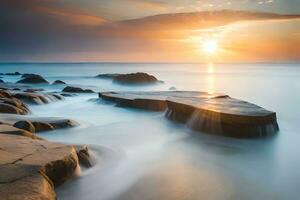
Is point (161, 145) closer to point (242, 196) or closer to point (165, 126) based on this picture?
point (165, 126)

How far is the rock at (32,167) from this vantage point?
384 centimetres

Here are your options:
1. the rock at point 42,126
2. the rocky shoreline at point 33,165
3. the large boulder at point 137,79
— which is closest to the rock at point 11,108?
the rock at point 42,126

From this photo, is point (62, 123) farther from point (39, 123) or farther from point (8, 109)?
point (8, 109)

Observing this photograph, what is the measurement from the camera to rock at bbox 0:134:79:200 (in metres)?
3.84

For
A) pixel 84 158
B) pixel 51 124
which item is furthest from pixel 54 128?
pixel 84 158

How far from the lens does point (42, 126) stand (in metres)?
9.60

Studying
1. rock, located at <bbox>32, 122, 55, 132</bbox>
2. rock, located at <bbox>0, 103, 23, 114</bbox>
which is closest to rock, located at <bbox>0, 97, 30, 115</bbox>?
rock, located at <bbox>0, 103, 23, 114</bbox>

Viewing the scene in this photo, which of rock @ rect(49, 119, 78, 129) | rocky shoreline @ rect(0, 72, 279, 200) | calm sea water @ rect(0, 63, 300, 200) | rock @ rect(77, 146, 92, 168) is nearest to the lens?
rocky shoreline @ rect(0, 72, 279, 200)

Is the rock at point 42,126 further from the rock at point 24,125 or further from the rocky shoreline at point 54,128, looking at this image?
the rock at point 24,125

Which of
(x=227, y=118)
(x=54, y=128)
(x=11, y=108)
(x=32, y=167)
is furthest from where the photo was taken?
(x=11, y=108)

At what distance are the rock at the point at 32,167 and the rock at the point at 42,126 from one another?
2.99 metres

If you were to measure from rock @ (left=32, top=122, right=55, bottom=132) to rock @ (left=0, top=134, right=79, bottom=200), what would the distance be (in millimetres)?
2990

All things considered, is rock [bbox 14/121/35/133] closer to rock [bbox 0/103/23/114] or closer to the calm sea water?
the calm sea water

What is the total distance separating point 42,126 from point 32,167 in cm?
522
